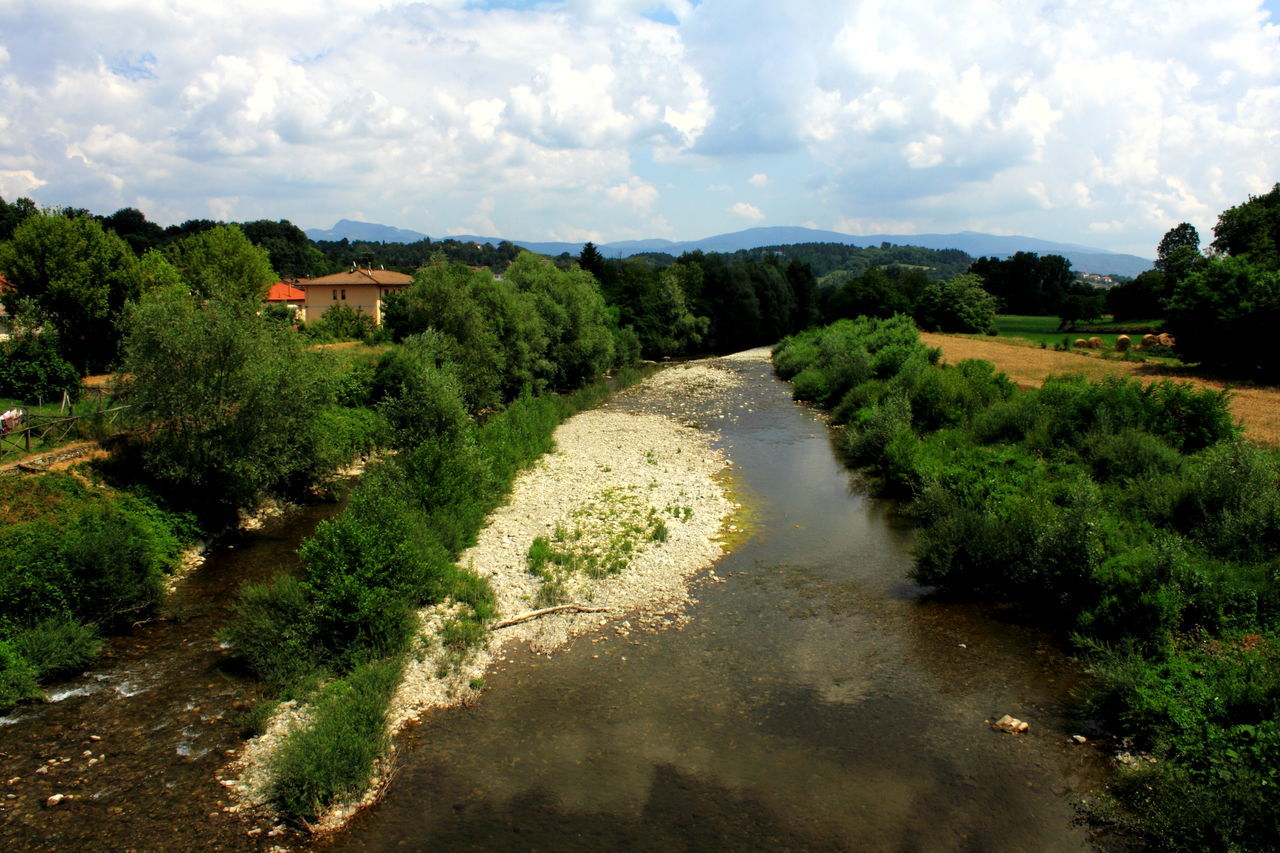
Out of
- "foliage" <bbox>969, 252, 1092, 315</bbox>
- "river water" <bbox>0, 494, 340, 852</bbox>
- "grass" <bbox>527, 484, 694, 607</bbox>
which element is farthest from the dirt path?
"foliage" <bbox>969, 252, 1092, 315</bbox>

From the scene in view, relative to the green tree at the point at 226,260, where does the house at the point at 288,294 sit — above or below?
below

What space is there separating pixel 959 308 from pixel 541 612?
7005 centimetres

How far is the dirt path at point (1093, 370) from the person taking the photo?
26.5 metres

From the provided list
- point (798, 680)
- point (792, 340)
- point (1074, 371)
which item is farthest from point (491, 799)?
point (792, 340)

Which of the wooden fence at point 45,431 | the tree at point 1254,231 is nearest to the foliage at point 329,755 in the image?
the wooden fence at point 45,431

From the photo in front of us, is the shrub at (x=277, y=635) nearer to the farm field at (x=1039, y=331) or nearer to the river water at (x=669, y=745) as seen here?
the river water at (x=669, y=745)

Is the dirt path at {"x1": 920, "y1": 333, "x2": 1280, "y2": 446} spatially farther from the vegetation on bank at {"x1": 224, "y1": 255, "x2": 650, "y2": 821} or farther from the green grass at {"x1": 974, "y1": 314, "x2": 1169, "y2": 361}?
the vegetation on bank at {"x1": 224, "y1": 255, "x2": 650, "y2": 821}

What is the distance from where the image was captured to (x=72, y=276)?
31.9m

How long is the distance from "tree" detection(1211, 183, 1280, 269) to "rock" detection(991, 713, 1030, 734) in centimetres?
4358

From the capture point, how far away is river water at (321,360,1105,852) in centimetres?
1041

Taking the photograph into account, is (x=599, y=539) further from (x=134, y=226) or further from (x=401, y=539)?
(x=134, y=226)

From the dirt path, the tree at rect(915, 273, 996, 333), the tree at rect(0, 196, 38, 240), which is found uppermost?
the tree at rect(0, 196, 38, 240)

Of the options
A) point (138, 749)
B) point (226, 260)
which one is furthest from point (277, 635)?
point (226, 260)

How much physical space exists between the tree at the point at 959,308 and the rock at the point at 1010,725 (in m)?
69.5
